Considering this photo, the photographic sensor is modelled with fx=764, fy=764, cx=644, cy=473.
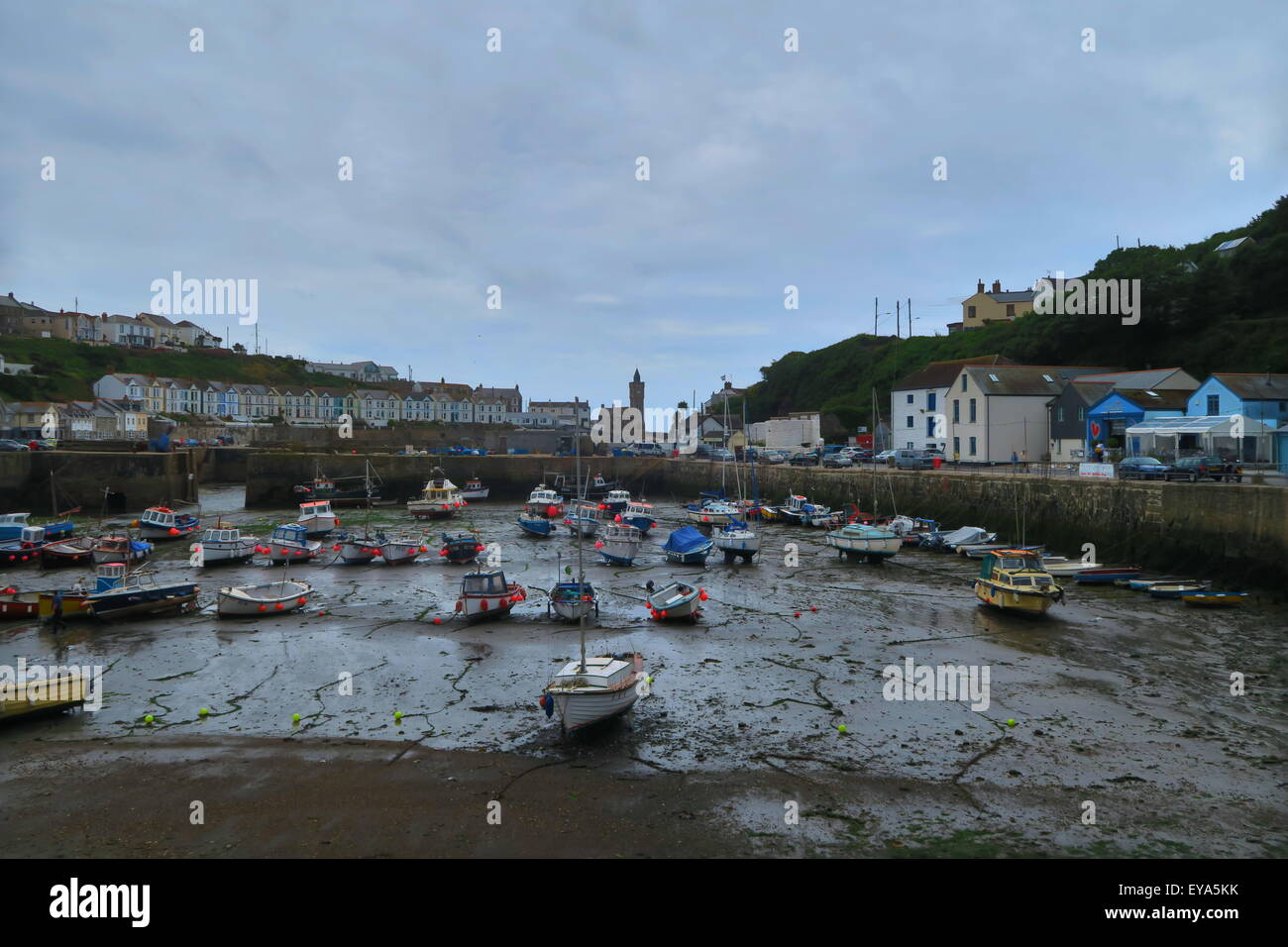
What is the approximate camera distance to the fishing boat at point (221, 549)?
1244 inches

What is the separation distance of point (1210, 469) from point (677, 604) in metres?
22.4

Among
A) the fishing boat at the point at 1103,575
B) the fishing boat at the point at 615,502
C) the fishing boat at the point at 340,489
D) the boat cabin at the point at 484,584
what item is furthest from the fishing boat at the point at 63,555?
the fishing boat at the point at 1103,575

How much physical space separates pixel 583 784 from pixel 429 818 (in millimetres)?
2311

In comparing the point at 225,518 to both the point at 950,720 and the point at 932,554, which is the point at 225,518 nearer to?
the point at 932,554

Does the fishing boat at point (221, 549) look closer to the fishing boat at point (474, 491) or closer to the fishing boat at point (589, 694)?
the fishing boat at point (589, 694)

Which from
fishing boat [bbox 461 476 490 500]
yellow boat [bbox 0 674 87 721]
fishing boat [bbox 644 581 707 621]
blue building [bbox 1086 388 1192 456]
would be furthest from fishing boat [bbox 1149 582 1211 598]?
fishing boat [bbox 461 476 490 500]

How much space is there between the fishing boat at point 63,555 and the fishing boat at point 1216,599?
39.4m

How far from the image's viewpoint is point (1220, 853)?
31.1 feet

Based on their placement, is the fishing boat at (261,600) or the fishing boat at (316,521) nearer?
the fishing boat at (261,600)

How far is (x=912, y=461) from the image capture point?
4616 cm

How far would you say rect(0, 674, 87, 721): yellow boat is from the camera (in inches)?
545

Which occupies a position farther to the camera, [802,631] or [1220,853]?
[802,631]

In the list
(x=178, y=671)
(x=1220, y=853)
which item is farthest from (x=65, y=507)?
(x=1220, y=853)
